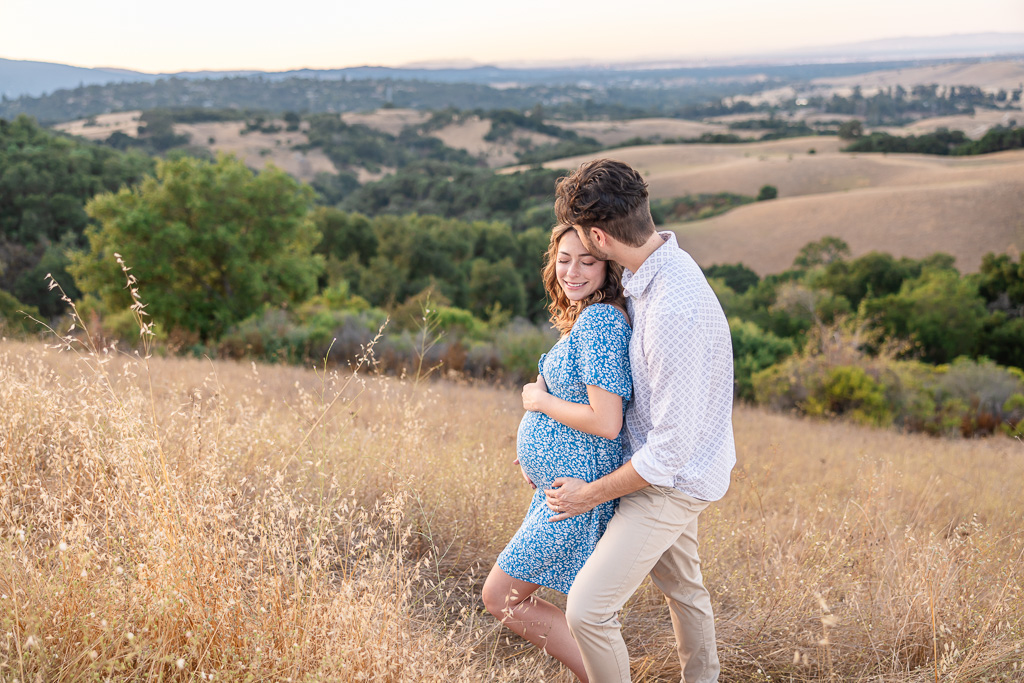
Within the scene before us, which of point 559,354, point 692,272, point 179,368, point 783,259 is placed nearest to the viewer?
point 692,272

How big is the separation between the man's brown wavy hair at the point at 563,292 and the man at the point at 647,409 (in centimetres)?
14

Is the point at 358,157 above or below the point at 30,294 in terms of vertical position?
above

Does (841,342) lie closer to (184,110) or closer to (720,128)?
(720,128)

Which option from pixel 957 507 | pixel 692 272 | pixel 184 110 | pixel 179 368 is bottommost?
pixel 957 507

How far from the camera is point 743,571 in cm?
359

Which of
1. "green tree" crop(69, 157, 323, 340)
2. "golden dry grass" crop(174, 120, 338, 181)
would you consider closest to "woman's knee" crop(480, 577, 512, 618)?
"green tree" crop(69, 157, 323, 340)

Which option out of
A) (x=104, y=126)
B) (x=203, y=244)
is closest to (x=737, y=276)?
(x=203, y=244)

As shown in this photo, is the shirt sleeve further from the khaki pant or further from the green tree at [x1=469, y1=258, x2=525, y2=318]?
the green tree at [x1=469, y1=258, x2=525, y2=318]

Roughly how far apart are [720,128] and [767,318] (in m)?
125

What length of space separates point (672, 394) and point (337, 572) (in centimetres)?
207

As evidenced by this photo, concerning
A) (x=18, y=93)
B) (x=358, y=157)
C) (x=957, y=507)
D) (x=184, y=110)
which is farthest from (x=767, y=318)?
(x=18, y=93)

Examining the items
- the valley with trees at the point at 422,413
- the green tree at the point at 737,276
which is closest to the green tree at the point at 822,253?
the valley with trees at the point at 422,413

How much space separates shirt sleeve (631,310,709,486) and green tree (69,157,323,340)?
20839mm

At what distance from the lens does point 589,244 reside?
2213mm
